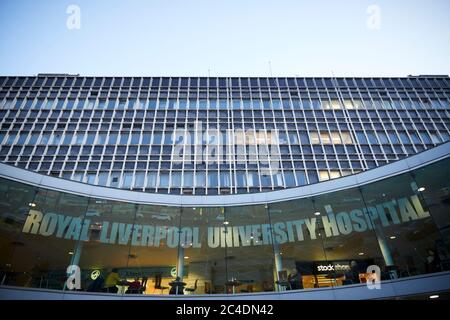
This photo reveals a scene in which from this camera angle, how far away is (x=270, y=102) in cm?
4512

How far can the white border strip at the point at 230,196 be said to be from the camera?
1310cm

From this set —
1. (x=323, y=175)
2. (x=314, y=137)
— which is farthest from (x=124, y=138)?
(x=323, y=175)

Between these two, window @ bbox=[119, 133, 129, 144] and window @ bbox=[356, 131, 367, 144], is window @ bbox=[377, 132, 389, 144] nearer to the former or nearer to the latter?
window @ bbox=[356, 131, 367, 144]

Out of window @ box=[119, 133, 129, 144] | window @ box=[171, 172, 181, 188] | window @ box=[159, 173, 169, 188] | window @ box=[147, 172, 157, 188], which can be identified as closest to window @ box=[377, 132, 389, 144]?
window @ box=[171, 172, 181, 188]

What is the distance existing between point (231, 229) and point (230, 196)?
1.81m

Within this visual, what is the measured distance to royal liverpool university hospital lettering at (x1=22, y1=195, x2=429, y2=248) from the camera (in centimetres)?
1359

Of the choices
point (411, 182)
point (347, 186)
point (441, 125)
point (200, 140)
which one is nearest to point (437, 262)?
point (411, 182)

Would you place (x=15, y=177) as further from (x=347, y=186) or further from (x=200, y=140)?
(x=200, y=140)

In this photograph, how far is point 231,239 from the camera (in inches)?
609

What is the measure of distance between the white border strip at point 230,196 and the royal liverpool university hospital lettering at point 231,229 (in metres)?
1.17

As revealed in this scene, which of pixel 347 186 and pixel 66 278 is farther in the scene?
pixel 347 186

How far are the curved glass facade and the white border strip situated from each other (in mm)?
260

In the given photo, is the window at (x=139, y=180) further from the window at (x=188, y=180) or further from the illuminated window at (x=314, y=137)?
the illuminated window at (x=314, y=137)
